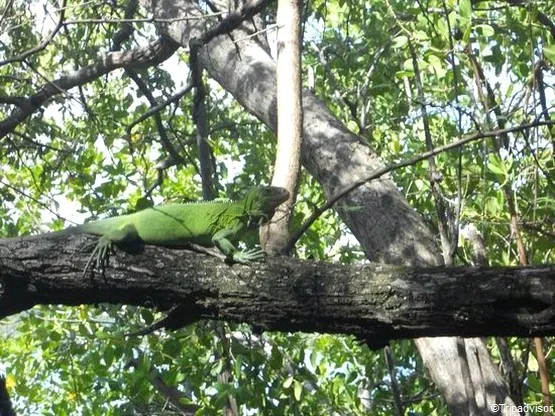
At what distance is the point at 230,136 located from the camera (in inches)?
360

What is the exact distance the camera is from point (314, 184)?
8234 mm

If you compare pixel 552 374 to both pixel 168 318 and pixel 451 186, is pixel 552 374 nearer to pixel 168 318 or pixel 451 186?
pixel 451 186

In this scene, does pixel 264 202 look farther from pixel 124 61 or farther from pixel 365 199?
pixel 124 61

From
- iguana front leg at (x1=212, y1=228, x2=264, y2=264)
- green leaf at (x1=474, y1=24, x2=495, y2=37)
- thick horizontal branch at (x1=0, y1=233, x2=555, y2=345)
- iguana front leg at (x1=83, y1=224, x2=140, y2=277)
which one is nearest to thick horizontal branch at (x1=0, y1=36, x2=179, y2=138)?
green leaf at (x1=474, y1=24, x2=495, y2=37)

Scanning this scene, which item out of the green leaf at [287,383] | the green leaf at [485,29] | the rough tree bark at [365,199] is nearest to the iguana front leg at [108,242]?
the rough tree bark at [365,199]

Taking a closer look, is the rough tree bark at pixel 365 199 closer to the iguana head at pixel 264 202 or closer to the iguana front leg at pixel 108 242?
the iguana head at pixel 264 202

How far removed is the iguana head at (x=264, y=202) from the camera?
4.36 m

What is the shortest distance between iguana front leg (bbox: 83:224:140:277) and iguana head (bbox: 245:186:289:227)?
63 cm

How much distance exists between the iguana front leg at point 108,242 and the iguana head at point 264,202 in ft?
2.07

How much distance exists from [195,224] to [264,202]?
0.39 meters

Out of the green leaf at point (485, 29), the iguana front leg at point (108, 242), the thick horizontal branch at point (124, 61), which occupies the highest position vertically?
the thick horizontal branch at point (124, 61)

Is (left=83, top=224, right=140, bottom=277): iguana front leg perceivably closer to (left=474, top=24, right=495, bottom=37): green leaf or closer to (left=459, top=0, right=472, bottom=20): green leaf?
(left=459, top=0, right=472, bottom=20): green leaf

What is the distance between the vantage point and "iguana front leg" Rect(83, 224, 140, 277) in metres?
3.64

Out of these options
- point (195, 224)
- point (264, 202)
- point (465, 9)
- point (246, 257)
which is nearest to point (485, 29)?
point (465, 9)
